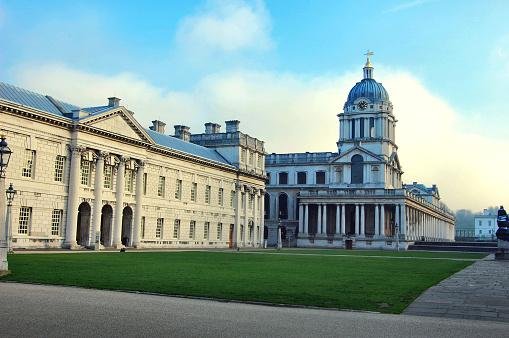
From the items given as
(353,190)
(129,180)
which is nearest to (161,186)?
(129,180)

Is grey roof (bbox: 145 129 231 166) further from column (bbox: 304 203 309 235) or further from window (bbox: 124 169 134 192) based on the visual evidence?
column (bbox: 304 203 309 235)

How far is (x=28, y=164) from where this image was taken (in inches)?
1769

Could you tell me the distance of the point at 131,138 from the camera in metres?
55.4

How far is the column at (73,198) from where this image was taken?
158ft

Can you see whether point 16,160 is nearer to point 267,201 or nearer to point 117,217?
point 117,217

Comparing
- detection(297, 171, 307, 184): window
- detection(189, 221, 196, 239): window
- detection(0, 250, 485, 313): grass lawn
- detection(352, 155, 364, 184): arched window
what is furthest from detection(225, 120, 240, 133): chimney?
detection(0, 250, 485, 313): grass lawn

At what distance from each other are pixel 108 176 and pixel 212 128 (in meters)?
31.7

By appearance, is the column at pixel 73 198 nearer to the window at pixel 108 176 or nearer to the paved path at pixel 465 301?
the window at pixel 108 176

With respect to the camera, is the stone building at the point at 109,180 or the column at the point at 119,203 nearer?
the stone building at the point at 109,180

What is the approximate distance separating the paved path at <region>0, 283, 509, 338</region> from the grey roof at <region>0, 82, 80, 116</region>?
33043 millimetres

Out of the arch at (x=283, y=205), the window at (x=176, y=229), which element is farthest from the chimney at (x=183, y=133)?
the arch at (x=283, y=205)

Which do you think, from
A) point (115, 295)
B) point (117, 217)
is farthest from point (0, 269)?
point (117, 217)

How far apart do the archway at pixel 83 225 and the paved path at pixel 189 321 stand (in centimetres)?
3608

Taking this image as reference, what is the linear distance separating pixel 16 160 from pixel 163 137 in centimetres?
2614
